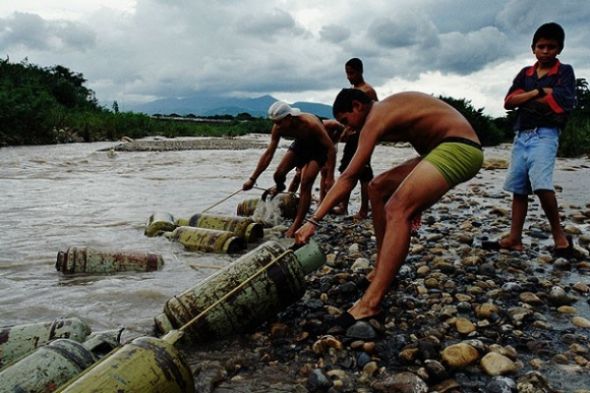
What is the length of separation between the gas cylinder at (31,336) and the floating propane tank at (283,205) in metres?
4.58

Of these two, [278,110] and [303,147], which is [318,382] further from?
[303,147]

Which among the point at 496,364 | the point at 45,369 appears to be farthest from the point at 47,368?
the point at 496,364

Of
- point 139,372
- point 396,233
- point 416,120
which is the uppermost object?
point 416,120

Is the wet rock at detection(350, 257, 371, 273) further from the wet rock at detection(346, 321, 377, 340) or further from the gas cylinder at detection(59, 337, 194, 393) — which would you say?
the gas cylinder at detection(59, 337, 194, 393)

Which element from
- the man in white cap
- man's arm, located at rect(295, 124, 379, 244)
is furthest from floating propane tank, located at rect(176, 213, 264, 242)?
man's arm, located at rect(295, 124, 379, 244)

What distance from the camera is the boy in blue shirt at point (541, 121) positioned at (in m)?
4.41

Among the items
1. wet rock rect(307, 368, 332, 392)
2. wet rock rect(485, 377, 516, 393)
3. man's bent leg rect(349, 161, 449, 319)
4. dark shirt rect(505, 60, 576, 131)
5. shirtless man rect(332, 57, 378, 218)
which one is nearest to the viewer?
wet rock rect(485, 377, 516, 393)

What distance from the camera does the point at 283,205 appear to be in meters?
7.10

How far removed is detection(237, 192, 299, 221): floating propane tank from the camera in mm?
7117

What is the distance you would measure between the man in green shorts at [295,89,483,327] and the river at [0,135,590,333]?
162cm

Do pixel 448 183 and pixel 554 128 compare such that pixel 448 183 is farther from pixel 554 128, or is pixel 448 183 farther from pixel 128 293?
pixel 128 293

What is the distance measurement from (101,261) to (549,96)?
445cm

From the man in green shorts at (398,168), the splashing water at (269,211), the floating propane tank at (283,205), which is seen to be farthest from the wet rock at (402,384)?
the floating propane tank at (283,205)

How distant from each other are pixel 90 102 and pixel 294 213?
1718 inches
